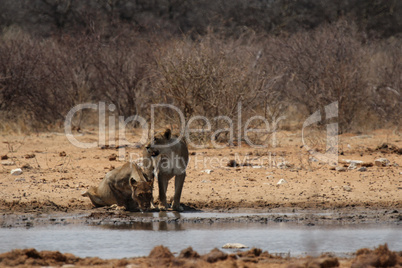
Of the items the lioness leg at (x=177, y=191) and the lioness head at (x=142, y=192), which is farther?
the lioness leg at (x=177, y=191)

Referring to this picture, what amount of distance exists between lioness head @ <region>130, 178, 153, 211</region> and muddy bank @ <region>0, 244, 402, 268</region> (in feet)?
8.49

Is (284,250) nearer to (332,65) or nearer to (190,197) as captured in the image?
(190,197)

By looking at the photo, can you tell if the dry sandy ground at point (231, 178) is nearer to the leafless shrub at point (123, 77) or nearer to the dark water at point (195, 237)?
the dark water at point (195, 237)

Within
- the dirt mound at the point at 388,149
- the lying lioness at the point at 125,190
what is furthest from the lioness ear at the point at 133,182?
the dirt mound at the point at 388,149

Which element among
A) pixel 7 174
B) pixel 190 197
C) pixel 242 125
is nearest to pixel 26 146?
pixel 7 174

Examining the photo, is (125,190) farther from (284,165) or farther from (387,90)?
(387,90)

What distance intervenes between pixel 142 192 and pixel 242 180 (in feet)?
10.1

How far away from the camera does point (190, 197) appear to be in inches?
433

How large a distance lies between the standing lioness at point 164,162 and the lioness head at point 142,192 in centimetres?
28

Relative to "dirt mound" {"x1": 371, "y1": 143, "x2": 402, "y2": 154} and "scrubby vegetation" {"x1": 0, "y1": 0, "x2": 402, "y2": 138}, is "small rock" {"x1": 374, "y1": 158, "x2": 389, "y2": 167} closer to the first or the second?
"dirt mound" {"x1": 371, "y1": 143, "x2": 402, "y2": 154}

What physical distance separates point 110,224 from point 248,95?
7785 millimetres

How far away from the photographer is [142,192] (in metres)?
9.49

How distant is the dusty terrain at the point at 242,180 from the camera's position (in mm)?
10445

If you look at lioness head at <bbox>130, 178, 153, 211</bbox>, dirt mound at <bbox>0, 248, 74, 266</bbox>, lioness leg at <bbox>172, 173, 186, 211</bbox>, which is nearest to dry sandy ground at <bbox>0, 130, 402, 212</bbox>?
lioness leg at <bbox>172, 173, 186, 211</bbox>
